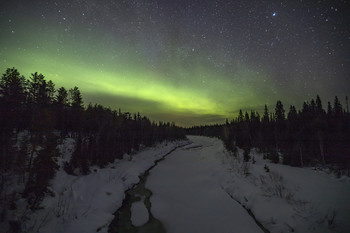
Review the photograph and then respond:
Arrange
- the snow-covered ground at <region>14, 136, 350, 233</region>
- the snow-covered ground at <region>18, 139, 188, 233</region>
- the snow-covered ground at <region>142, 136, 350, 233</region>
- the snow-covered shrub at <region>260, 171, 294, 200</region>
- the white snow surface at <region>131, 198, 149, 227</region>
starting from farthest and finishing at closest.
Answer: the snow-covered shrub at <region>260, 171, 294, 200</region> < the white snow surface at <region>131, 198, 149, 227</region> < the snow-covered ground at <region>18, 139, 188, 233</region> < the snow-covered ground at <region>14, 136, 350, 233</region> < the snow-covered ground at <region>142, 136, 350, 233</region>

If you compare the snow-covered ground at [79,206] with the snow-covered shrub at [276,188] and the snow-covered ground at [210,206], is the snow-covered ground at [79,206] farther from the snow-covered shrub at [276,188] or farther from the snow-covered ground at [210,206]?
the snow-covered shrub at [276,188]

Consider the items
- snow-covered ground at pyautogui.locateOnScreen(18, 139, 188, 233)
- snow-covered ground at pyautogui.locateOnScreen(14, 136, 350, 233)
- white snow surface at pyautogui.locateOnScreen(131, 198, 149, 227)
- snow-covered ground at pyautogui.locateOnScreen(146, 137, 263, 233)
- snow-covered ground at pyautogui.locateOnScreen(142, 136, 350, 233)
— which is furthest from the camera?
white snow surface at pyautogui.locateOnScreen(131, 198, 149, 227)

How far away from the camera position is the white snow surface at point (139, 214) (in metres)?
8.14

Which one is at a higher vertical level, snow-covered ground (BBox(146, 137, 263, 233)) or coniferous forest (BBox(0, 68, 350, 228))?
coniferous forest (BBox(0, 68, 350, 228))

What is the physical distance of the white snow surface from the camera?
8.14 meters

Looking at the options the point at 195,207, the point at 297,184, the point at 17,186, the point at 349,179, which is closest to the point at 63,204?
the point at 17,186

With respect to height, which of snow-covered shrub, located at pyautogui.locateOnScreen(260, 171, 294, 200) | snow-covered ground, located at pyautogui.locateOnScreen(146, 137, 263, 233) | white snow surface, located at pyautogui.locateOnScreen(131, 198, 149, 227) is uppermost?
snow-covered shrub, located at pyautogui.locateOnScreen(260, 171, 294, 200)

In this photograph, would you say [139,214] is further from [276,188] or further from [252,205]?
[276,188]

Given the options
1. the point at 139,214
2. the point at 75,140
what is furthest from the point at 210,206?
the point at 75,140

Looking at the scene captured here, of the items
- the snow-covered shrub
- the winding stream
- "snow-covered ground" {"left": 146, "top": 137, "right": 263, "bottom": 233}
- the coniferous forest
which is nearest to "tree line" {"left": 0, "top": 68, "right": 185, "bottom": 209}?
the coniferous forest

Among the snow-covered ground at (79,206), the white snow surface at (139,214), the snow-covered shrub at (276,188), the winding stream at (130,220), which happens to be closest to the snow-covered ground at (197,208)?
the winding stream at (130,220)

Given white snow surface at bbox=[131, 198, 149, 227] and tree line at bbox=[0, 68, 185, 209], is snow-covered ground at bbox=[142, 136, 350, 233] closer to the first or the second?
white snow surface at bbox=[131, 198, 149, 227]

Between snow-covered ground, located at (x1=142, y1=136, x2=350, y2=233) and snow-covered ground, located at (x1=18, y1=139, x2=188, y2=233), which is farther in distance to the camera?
snow-covered ground, located at (x1=18, y1=139, x2=188, y2=233)

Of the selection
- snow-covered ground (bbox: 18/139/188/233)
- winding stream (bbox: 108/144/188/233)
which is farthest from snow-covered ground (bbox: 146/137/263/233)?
snow-covered ground (bbox: 18/139/188/233)
